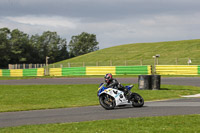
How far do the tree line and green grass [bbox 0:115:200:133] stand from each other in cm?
9875

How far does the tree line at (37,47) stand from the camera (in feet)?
367

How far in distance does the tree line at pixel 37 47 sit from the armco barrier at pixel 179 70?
245 feet

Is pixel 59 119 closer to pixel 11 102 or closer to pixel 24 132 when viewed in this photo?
pixel 24 132

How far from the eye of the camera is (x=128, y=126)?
902cm

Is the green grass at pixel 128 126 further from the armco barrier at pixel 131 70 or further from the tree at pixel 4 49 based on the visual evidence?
the tree at pixel 4 49

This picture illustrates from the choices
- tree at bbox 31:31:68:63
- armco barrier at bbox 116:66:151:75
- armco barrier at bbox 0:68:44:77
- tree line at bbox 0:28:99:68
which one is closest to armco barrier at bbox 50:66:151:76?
armco barrier at bbox 116:66:151:75

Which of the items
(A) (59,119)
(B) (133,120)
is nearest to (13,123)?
(A) (59,119)

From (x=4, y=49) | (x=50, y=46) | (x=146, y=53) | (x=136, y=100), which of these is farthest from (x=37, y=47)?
(x=136, y=100)

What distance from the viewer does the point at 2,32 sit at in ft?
384

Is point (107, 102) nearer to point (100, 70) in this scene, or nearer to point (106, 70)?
point (106, 70)

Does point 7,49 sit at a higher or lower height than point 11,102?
higher

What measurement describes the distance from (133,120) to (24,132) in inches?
125

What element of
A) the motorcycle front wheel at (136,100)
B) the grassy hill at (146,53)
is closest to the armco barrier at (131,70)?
the grassy hill at (146,53)

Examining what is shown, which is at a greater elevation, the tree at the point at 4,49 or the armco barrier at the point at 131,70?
the tree at the point at 4,49
